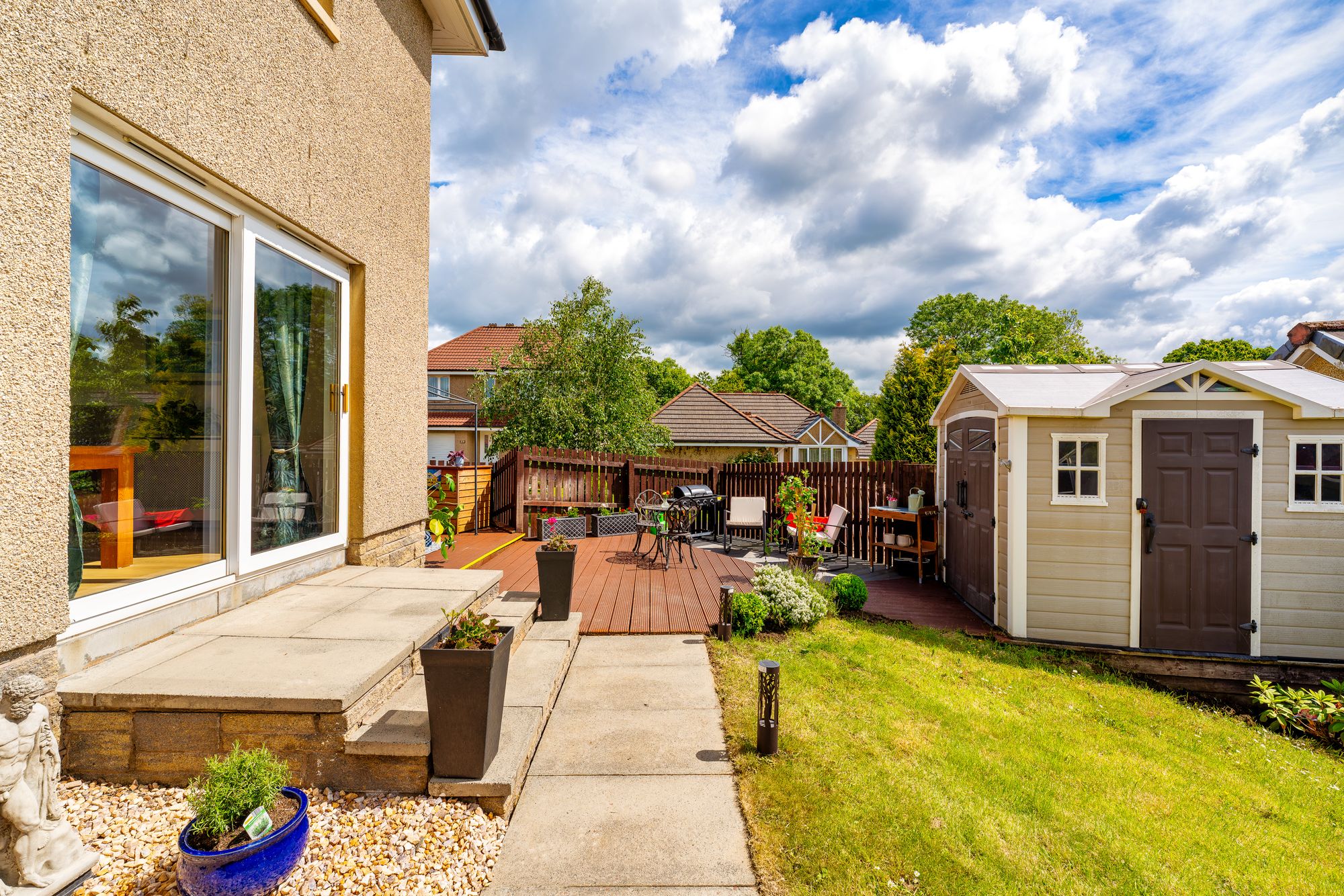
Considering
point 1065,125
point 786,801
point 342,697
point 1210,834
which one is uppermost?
point 1065,125

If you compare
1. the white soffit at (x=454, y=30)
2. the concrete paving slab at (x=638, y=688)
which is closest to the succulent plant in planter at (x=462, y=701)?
the concrete paving slab at (x=638, y=688)

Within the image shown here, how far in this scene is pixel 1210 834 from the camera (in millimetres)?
2984

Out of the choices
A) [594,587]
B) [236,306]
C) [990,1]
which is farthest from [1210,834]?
[990,1]

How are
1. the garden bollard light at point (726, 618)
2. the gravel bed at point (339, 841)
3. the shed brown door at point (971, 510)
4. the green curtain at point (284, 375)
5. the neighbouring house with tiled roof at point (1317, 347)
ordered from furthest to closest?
the neighbouring house with tiled roof at point (1317, 347)
the shed brown door at point (971, 510)
the garden bollard light at point (726, 618)
the green curtain at point (284, 375)
the gravel bed at point (339, 841)

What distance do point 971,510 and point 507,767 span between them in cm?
648

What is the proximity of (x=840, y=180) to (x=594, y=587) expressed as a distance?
9152mm

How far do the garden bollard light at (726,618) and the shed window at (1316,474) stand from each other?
565cm

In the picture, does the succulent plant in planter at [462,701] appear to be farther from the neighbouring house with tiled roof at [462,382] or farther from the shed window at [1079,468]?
the neighbouring house with tiled roof at [462,382]

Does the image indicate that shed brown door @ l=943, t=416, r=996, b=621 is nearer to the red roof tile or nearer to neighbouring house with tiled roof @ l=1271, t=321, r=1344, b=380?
neighbouring house with tiled roof @ l=1271, t=321, r=1344, b=380

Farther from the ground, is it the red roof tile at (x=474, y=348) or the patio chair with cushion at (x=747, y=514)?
the red roof tile at (x=474, y=348)

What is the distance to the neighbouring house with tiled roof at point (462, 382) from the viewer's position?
24000 mm

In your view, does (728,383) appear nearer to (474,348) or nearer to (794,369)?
(794,369)

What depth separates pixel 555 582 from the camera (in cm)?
458

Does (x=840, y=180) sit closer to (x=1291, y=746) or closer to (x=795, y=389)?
(x=1291, y=746)
